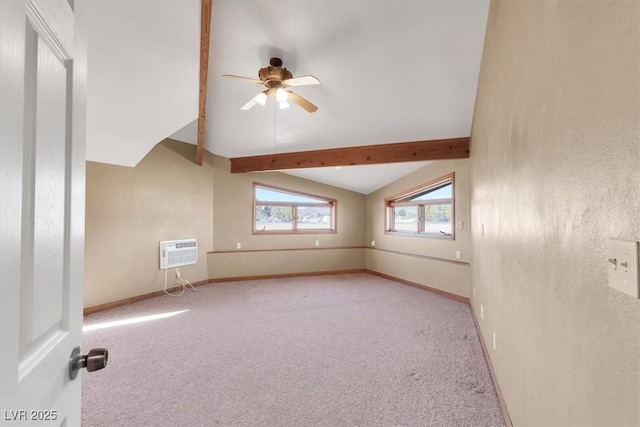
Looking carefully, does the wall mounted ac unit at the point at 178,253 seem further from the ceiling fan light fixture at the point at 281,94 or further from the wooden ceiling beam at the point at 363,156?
the ceiling fan light fixture at the point at 281,94

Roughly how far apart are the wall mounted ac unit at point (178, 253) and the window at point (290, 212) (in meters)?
1.26

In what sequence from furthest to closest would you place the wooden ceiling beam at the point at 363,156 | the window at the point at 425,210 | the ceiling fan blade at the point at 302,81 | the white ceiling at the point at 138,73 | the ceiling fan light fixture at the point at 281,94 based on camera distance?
the window at the point at 425,210 → the wooden ceiling beam at the point at 363,156 → the ceiling fan light fixture at the point at 281,94 → the ceiling fan blade at the point at 302,81 → the white ceiling at the point at 138,73

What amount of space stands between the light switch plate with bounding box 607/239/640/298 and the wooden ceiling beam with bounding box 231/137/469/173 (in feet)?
12.0

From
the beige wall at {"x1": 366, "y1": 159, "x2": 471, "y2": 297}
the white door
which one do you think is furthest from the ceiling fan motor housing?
the beige wall at {"x1": 366, "y1": 159, "x2": 471, "y2": 297}

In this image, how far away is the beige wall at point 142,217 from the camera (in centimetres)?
375

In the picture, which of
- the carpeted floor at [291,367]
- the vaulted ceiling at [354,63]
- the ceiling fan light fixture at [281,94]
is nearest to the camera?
the carpeted floor at [291,367]

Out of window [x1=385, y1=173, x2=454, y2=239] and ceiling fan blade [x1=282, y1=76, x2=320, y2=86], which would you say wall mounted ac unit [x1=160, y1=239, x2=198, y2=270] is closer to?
ceiling fan blade [x1=282, y1=76, x2=320, y2=86]

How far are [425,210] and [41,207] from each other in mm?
5353

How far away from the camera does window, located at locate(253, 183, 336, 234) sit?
601 centimetres

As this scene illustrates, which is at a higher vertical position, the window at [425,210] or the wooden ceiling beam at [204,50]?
the wooden ceiling beam at [204,50]

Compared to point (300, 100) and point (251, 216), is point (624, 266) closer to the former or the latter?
point (300, 100)

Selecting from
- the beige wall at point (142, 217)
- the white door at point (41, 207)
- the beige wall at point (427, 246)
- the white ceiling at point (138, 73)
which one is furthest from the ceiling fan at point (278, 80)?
the beige wall at point (427, 246)

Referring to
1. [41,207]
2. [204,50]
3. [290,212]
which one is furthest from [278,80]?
[290,212]

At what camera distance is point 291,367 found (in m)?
2.34
